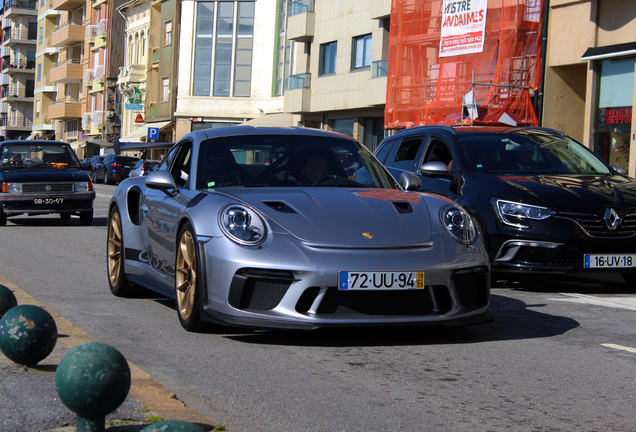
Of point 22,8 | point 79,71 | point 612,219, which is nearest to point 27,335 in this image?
point 612,219

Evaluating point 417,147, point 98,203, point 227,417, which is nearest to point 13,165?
point 98,203

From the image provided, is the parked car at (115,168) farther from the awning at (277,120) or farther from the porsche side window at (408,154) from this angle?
the porsche side window at (408,154)

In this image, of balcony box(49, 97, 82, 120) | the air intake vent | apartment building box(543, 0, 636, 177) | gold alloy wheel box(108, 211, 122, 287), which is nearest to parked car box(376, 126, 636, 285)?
gold alloy wheel box(108, 211, 122, 287)

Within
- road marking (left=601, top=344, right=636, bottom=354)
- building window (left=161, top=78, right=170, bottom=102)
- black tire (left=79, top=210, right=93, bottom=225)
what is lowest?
black tire (left=79, top=210, right=93, bottom=225)

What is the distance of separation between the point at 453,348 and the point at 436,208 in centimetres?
95

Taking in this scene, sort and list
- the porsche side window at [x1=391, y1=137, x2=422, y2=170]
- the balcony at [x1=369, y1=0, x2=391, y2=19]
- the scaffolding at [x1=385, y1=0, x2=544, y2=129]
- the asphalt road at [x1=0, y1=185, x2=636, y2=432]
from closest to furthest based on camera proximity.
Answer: the asphalt road at [x1=0, y1=185, x2=636, y2=432] < the porsche side window at [x1=391, y1=137, x2=422, y2=170] < the scaffolding at [x1=385, y1=0, x2=544, y2=129] < the balcony at [x1=369, y1=0, x2=391, y2=19]

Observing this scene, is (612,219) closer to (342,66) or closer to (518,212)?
(518,212)

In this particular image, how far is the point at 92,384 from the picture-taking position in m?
3.76

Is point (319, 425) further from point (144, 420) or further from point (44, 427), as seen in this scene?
point (44, 427)

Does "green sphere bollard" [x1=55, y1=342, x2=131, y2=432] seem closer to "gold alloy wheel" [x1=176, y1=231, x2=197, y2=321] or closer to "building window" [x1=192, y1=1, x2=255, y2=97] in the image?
"gold alloy wheel" [x1=176, y1=231, x2=197, y2=321]

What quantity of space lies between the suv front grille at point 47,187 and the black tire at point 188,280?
484 inches

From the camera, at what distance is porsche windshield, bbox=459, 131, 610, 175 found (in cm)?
1036

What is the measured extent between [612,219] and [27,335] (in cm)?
589

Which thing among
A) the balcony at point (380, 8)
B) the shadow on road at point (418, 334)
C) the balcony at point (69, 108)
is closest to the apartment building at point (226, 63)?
the balcony at point (380, 8)
